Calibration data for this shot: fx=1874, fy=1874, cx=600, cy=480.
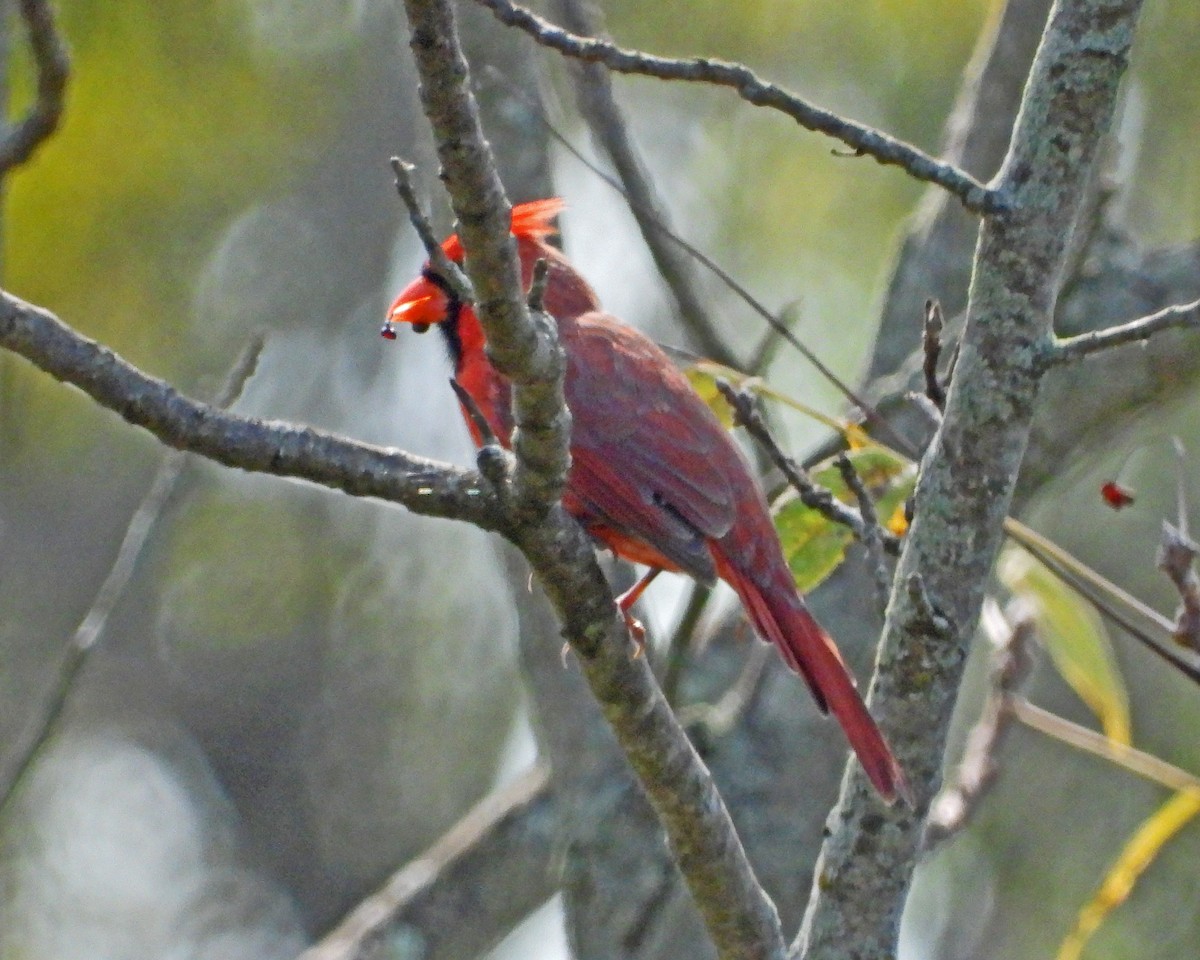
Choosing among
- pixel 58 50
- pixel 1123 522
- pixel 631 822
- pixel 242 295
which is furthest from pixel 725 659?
pixel 242 295

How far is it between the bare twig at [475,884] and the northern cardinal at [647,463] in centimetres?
131

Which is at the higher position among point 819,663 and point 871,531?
point 871,531

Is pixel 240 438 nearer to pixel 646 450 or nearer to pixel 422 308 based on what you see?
pixel 646 450

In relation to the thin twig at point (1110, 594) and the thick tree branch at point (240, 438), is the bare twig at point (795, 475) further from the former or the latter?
the thick tree branch at point (240, 438)

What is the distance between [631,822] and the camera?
4.42 m

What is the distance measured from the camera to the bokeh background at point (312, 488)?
7719 millimetres

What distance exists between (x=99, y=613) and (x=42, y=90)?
86 cm

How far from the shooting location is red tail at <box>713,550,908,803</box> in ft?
8.21

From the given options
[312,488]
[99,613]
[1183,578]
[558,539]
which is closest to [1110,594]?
[1183,578]

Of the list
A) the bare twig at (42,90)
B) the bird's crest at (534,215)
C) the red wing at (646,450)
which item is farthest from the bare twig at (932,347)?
the bird's crest at (534,215)

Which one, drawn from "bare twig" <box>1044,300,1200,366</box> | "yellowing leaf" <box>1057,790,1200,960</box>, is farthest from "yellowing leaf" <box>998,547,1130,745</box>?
"bare twig" <box>1044,300,1200,366</box>

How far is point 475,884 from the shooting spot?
4.95 meters

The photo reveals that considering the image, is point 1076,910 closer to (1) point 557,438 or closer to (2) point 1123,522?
(2) point 1123,522

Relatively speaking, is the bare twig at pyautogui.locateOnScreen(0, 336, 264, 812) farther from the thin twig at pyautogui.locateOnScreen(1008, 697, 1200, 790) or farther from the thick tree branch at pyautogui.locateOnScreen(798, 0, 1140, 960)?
the thin twig at pyautogui.locateOnScreen(1008, 697, 1200, 790)
